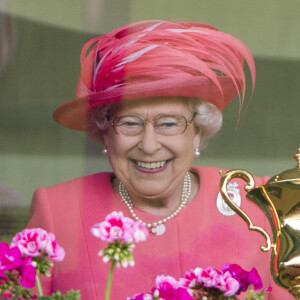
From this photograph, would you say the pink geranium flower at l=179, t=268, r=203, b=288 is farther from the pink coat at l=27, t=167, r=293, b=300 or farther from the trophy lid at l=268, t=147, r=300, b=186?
the pink coat at l=27, t=167, r=293, b=300

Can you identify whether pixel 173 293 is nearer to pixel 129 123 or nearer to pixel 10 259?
pixel 10 259

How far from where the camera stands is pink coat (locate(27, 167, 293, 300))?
64.1 inches

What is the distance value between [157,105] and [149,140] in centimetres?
9

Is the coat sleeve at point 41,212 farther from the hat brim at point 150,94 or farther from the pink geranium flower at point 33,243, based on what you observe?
the pink geranium flower at point 33,243

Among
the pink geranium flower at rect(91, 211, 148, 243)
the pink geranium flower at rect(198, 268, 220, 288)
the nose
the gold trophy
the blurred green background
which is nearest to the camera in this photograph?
the pink geranium flower at rect(91, 211, 148, 243)

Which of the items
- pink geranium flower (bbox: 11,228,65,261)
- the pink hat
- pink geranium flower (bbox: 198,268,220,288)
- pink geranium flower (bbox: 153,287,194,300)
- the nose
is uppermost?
the pink hat

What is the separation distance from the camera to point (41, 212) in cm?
168

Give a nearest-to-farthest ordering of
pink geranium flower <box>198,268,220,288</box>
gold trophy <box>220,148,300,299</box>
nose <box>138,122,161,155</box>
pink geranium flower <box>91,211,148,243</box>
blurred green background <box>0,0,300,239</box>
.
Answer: pink geranium flower <box>91,211,148,243</box>, pink geranium flower <box>198,268,220,288</box>, gold trophy <box>220,148,300,299</box>, nose <box>138,122,161,155</box>, blurred green background <box>0,0,300,239</box>

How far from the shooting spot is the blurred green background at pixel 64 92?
5.73ft

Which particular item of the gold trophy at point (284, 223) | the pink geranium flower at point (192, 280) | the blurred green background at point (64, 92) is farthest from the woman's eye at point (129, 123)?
the pink geranium flower at point (192, 280)

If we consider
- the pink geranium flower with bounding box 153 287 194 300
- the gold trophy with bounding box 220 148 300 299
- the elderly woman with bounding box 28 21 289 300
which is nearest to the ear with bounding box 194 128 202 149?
the elderly woman with bounding box 28 21 289 300

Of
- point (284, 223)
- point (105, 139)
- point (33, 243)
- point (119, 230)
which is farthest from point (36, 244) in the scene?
point (105, 139)

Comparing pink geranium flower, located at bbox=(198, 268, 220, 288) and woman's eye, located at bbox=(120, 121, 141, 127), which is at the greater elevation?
woman's eye, located at bbox=(120, 121, 141, 127)

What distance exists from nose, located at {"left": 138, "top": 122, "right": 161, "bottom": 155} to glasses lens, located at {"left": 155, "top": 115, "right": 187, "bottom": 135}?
0.01 meters
